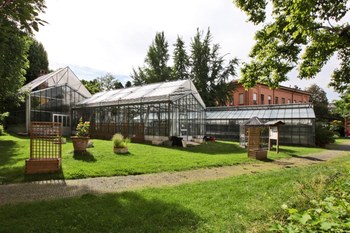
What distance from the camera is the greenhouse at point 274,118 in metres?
21.6

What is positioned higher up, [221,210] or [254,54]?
[254,54]

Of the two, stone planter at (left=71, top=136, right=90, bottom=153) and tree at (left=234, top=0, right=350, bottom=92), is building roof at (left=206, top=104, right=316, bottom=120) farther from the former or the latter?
stone planter at (left=71, top=136, right=90, bottom=153)

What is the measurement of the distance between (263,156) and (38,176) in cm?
1052

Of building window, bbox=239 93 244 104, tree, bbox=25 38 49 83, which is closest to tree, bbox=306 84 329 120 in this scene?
building window, bbox=239 93 244 104

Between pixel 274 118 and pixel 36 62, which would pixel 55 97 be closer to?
pixel 36 62

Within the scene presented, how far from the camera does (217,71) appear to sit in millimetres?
37031

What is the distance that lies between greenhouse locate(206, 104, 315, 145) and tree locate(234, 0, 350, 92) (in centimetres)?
1298

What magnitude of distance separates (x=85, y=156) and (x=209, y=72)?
28974 millimetres

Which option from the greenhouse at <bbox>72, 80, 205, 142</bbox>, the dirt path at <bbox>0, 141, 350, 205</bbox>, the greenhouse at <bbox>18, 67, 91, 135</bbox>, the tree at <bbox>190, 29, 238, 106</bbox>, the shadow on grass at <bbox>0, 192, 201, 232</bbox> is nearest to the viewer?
the shadow on grass at <bbox>0, 192, 201, 232</bbox>

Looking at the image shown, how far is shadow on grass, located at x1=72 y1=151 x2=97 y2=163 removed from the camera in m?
10.5

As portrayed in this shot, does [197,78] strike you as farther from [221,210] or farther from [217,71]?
[221,210]

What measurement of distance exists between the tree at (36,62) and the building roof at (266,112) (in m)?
28.8

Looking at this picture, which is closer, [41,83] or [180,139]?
[180,139]

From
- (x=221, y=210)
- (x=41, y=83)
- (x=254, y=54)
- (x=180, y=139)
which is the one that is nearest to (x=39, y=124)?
(x=221, y=210)
